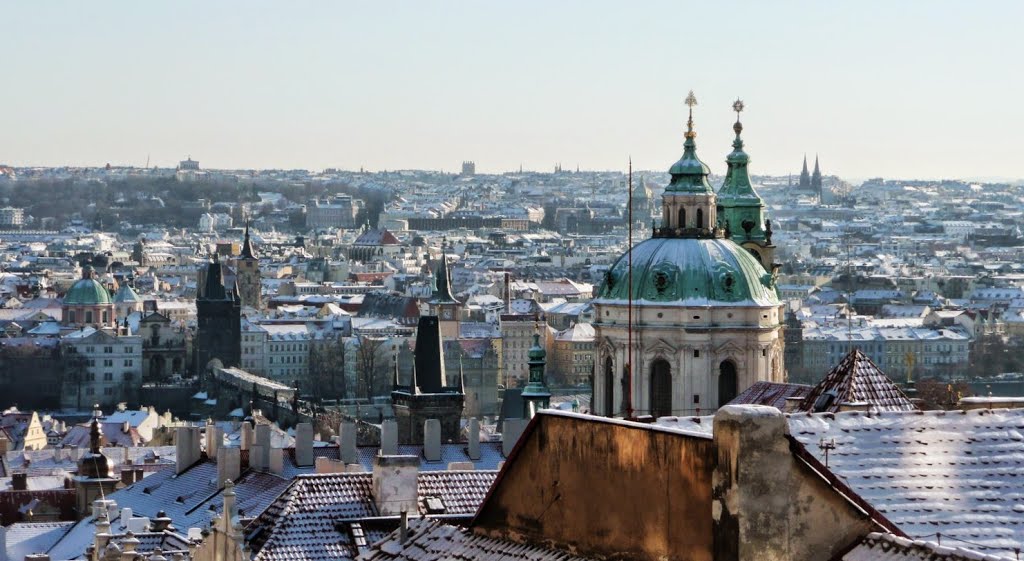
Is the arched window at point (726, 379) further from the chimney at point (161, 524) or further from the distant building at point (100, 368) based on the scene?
the distant building at point (100, 368)

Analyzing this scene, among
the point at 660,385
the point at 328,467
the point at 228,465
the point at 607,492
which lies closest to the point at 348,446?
the point at 328,467

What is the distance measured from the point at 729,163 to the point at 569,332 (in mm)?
73410

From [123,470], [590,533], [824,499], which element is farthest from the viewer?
[123,470]

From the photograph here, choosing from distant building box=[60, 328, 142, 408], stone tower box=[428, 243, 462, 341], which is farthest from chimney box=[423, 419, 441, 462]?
distant building box=[60, 328, 142, 408]

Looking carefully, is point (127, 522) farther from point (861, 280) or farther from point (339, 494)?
point (861, 280)

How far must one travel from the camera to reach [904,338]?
12912 cm

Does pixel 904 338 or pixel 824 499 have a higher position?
pixel 824 499

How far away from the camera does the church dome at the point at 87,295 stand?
128500mm

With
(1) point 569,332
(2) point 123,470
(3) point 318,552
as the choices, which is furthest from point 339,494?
(1) point 569,332

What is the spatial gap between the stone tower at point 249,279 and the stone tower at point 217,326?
96.4ft

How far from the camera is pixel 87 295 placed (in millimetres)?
129375

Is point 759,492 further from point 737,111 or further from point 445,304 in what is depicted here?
point 445,304

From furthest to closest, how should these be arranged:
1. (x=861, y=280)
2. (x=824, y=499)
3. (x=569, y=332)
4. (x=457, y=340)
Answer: (x=861, y=280) → (x=569, y=332) → (x=457, y=340) → (x=824, y=499)

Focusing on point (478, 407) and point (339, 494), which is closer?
point (339, 494)
